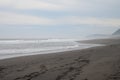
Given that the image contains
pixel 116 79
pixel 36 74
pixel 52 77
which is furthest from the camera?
pixel 36 74

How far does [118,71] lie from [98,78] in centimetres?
125

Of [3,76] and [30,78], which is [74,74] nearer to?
[30,78]

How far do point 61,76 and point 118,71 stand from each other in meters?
2.38

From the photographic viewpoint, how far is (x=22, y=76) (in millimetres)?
7395

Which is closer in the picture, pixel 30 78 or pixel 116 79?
pixel 116 79

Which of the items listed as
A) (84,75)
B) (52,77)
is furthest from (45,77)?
(84,75)

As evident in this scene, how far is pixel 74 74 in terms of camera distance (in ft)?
23.6

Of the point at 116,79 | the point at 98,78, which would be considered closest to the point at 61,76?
the point at 98,78

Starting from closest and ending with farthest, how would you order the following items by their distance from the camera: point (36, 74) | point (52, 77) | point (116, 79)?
point (116, 79), point (52, 77), point (36, 74)

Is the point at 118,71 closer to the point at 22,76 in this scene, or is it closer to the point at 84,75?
the point at 84,75

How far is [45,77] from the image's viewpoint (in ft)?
23.2

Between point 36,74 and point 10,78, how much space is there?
1.08m

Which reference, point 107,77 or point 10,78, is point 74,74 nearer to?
point 107,77

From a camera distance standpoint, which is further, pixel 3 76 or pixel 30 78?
pixel 3 76
